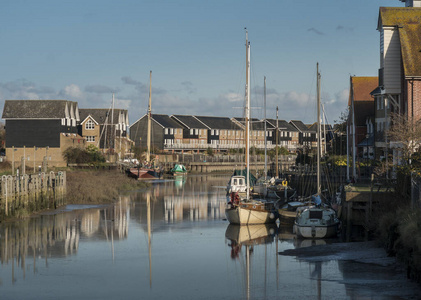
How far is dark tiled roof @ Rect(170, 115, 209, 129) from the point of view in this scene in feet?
547

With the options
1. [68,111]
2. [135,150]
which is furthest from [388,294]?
[135,150]

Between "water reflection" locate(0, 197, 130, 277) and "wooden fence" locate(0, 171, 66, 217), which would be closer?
"water reflection" locate(0, 197, 130, 277)

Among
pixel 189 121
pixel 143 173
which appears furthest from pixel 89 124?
pixel 189 121

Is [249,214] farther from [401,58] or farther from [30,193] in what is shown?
[30,193]

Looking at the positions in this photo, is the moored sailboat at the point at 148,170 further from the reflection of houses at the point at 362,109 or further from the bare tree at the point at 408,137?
the bare tree at the point at 408,137

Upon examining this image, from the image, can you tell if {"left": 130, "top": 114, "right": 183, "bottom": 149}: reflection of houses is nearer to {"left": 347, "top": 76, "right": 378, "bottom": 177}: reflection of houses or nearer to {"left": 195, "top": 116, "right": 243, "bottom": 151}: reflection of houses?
→ {"left": 195, "top": 116, "right": 243, "bottom": 151}: reflection of houses

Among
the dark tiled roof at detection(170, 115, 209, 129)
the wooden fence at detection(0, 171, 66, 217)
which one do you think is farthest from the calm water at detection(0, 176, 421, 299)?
the dark tiled roof at detection(170, 115, 209, 129)

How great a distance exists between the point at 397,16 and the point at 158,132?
11475cm

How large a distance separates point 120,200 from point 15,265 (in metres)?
33.2

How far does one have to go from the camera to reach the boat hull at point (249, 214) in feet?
137

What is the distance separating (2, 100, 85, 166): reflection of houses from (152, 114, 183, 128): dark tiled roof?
47.1 meters

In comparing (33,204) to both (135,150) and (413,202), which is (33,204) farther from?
(135,150)

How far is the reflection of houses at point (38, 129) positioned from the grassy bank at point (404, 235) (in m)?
81.0

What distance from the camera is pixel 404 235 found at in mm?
24547
